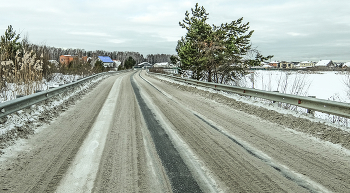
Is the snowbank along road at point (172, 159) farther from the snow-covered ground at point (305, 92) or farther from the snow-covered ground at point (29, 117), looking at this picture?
the snow-covered ground at point (305, 92)

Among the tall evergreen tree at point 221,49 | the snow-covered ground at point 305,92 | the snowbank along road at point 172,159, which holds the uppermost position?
the tall evergreen tree at point 221,49

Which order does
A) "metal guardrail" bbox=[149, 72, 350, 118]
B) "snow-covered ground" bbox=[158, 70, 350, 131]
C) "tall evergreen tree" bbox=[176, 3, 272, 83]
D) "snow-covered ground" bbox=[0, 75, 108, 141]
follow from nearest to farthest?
"snow-covered ground" bbox=[0, 75, 108, 141] < "metal guardrail" bbox=[149, 72, 350, 118] < "snow-covered ground" bbox=[158, 70, 350, 131] < "tall evergreen tree" bbox=[176, 3, 272, 83]

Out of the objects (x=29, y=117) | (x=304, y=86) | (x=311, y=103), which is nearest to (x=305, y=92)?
(x=311, y=103)

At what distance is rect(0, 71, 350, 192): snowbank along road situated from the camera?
3.26 meters

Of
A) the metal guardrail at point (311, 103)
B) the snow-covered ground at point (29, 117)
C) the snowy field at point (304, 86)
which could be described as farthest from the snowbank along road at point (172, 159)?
the snowy field at point (304, 86)

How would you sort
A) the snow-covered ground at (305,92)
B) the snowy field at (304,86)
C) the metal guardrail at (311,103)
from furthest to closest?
the snowy field at (304,86)
the snow-covered ground at (305,92)
the metal guardrail at (311,103)

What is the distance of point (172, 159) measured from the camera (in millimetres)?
4129

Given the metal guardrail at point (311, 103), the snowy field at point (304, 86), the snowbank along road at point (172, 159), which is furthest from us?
the snowy field at point (304, 86)

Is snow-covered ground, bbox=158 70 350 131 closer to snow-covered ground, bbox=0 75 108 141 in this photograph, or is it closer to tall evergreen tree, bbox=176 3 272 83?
tall evergreen tree, bbox=176 3 272 83

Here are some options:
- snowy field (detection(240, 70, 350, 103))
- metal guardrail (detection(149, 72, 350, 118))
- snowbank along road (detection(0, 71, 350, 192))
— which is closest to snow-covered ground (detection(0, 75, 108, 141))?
snowbank along road (detection(0, 71, 350, 192))

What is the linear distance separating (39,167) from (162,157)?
1.99m

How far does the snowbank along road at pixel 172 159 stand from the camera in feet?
10.7

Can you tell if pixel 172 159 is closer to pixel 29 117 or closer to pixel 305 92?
pixel 29 117

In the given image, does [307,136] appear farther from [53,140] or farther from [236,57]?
[236,57]
